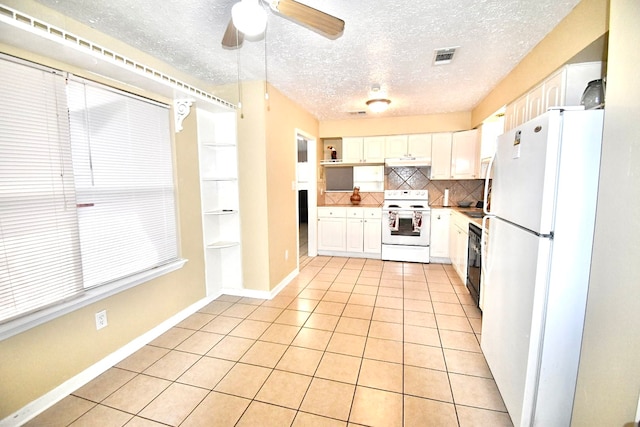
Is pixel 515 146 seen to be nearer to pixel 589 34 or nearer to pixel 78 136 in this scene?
pixel 589 34

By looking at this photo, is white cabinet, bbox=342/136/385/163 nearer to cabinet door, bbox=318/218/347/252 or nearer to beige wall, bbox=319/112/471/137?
beige wall, bbox=319/112/471/137

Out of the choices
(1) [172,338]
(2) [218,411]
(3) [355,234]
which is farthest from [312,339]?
(3) [355,234]

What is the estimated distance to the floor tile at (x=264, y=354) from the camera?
2.04 m

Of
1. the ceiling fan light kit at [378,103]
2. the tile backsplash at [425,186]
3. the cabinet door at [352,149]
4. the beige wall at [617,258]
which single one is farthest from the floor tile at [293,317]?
the cabinet door at [352,149]

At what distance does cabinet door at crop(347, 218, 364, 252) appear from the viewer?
4691mm

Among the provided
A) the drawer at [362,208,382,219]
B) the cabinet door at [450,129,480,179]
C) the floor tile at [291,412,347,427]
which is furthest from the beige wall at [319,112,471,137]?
the floor tile at [291,412,347,427]

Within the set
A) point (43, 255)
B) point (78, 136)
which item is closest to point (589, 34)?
point (78, 136)

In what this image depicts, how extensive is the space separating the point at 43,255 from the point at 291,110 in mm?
2880

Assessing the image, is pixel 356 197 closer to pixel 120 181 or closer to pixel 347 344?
pixel 347 344

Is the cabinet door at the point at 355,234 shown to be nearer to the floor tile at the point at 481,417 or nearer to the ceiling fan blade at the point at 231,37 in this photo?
the floor tile at the point at 481,417

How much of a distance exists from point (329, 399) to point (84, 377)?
165 centimetres

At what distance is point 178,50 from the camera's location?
219 cm

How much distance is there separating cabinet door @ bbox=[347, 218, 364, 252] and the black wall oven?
1.87 m

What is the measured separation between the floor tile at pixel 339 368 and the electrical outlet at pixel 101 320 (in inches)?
61.7
